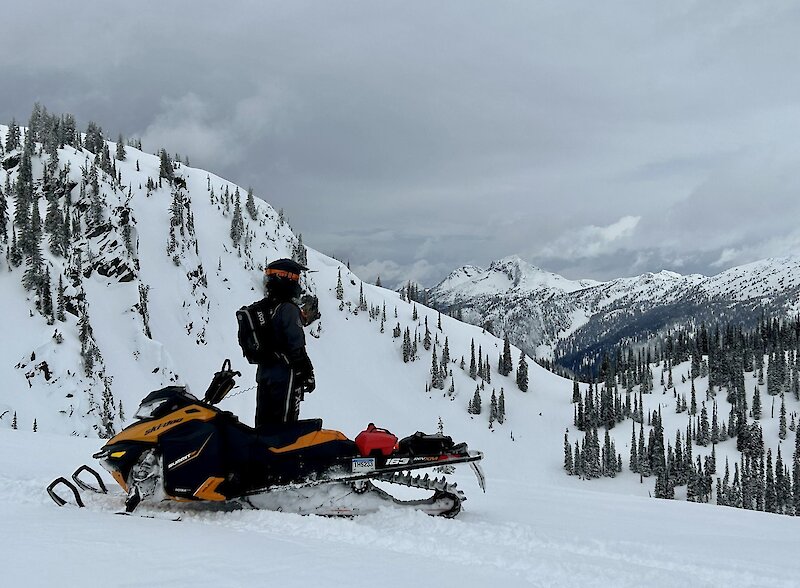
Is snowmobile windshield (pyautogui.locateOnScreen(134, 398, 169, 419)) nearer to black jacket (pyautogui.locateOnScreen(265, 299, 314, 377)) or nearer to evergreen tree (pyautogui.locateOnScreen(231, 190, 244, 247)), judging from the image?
black jacket (pyautogui.locateOnScreen(265, 299, 314, 377))

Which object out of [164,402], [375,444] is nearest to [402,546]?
[375,444]

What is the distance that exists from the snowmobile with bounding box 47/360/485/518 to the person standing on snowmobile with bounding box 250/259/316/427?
30 cm

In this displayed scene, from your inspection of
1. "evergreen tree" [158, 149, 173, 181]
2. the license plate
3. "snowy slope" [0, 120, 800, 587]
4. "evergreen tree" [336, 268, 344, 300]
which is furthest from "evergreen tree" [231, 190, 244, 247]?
the license plate

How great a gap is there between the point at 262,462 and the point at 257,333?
1839 mm

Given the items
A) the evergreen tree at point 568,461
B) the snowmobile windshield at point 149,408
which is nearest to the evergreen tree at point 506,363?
the evergreen tree at point 568,461

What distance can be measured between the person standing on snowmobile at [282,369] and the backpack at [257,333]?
0.10ft

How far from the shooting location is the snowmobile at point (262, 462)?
295 inches

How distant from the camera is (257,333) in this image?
8.15 meters

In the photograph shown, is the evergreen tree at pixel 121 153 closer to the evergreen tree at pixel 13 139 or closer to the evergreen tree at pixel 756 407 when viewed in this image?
the evergreen tree at pixel 13 139

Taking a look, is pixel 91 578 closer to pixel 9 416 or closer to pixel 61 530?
pixel 61 530

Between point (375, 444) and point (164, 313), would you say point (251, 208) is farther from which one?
point (375, 444)

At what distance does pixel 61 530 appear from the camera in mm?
5746

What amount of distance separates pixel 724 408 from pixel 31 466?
202 meters

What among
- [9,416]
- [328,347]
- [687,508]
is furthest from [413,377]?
[687,508]
